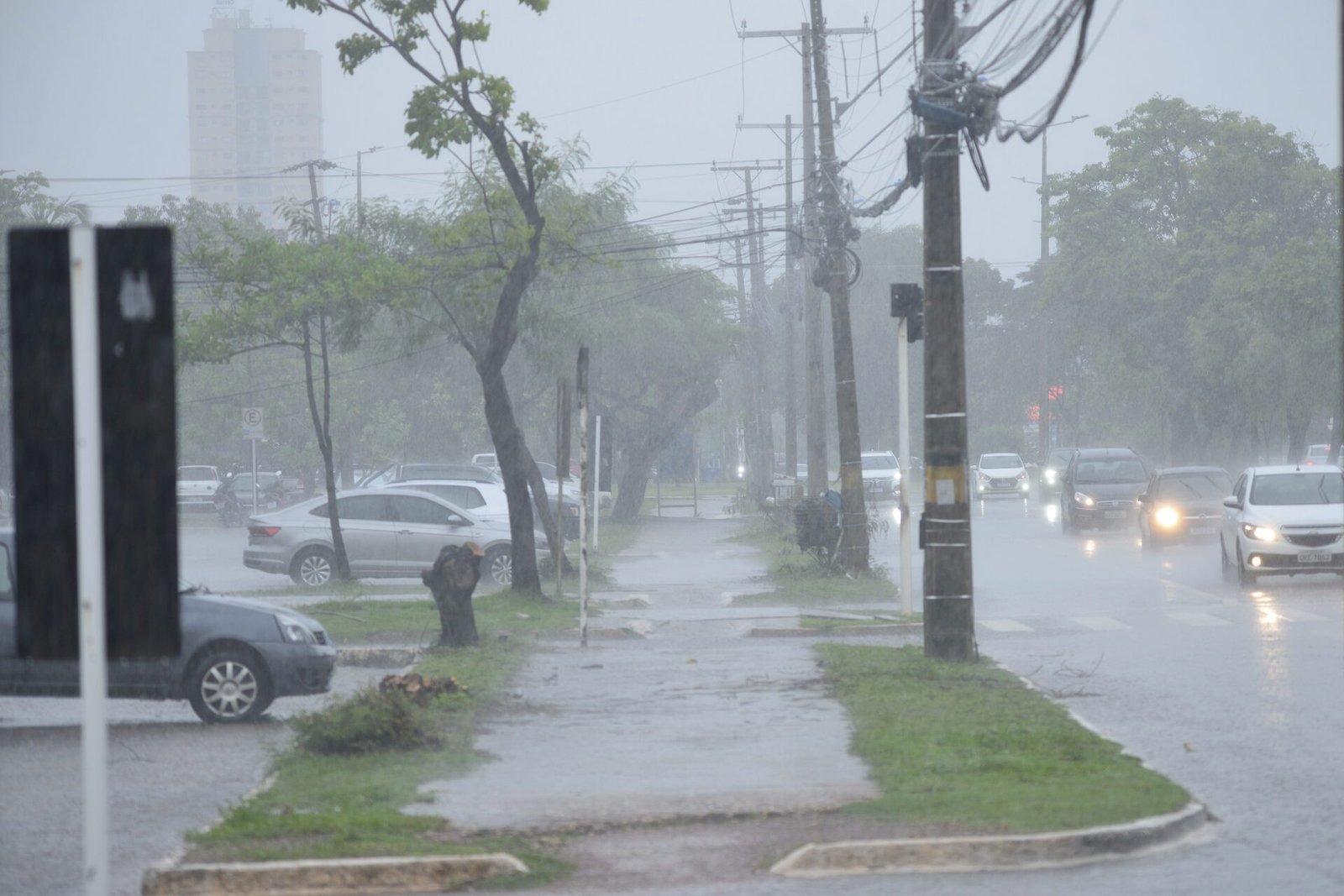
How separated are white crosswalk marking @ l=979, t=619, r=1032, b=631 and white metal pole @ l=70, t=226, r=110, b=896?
46.0 ft

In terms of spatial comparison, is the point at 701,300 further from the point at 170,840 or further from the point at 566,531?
the point at 170,840

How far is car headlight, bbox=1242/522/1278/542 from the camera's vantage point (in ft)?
70.0

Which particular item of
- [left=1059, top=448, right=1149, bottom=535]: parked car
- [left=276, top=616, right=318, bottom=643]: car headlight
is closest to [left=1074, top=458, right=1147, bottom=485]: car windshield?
[left=1059, top=448, right=1149, bottom=535]: parked car

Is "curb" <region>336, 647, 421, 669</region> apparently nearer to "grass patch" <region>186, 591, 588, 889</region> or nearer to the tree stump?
the tree stump

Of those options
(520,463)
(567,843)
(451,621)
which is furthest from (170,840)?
(520,463)

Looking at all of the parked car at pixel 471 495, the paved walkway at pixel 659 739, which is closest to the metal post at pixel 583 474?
the paved walkway at pixel 659 739

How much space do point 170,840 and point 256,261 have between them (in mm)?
17454

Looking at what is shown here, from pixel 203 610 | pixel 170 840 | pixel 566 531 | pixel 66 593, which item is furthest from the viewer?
pixel 566 531

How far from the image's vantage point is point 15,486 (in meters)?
5.29

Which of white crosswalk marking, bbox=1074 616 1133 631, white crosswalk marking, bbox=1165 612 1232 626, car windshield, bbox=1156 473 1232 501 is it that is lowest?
white crosswalk marking, bbox=1074 616 1133 631

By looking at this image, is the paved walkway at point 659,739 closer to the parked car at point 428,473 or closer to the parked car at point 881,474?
the parked car at point 428,473

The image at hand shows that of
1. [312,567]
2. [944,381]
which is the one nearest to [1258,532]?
[944,381]

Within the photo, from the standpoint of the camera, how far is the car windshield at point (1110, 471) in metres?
37.4

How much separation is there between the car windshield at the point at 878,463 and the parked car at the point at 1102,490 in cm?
1901
